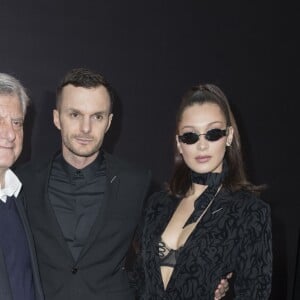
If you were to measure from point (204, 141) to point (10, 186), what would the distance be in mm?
834

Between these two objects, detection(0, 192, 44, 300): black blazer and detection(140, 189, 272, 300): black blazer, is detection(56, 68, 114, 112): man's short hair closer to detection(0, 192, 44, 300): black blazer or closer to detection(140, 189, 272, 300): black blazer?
detection(0, 192, 44, 300): black blazer

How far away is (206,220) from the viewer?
2.12 metres

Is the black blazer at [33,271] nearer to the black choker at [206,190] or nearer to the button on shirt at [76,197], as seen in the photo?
the button on shirt at [76,197]

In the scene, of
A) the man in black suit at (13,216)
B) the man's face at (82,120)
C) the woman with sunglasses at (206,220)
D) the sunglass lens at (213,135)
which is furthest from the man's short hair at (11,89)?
the sunglass lens at (213,135)

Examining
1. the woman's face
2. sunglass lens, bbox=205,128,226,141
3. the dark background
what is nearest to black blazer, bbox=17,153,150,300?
the woman's face

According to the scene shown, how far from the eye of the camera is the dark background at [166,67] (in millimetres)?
3174

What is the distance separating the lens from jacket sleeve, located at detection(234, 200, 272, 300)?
198cm

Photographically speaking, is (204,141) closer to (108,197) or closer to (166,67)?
(108,197)

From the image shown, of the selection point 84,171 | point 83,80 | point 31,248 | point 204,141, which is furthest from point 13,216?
point 204,141

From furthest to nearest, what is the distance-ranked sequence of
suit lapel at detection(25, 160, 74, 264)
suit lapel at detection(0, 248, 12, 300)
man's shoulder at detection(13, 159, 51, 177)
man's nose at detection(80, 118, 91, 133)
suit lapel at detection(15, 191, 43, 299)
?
1. man's shoulder at detection(13, 159, 51, 177)
2. man's nose at detection(80, 118, 91, 133)
3. suit lapel at detection(25, 160, 74, 264)
4. suit lapel at detection(15, 191, 43, 299)
5. suit lapel at detection(0, 248, 12, 300)

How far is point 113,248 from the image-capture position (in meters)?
2.37

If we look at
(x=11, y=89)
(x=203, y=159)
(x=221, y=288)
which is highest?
(x=11, y=89)

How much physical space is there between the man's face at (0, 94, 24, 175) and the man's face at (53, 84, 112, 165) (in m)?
0.29

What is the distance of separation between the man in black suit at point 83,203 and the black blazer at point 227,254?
30 cm
